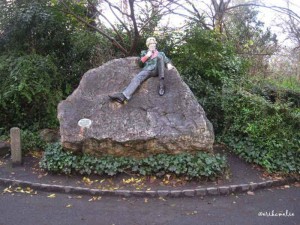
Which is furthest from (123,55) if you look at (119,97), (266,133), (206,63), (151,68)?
(266,133)

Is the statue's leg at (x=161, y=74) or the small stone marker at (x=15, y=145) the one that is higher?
the statue's leg at (x=161, y=74)

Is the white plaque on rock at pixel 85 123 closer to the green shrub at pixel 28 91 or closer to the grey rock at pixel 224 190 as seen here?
the green shrub at pixel 28 91

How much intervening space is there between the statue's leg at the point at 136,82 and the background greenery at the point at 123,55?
1776mm

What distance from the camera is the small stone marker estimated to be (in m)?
7.26

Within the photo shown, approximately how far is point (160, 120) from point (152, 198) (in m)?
1.74

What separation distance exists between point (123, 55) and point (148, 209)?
23.3 feet

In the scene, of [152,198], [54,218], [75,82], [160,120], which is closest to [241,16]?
[75,82]

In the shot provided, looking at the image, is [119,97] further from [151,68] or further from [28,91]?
[28,91]

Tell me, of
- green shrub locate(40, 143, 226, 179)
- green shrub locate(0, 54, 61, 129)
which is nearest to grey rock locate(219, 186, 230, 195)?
green shrub locate(40, 143, 226, 179)

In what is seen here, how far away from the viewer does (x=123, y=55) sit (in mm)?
11547

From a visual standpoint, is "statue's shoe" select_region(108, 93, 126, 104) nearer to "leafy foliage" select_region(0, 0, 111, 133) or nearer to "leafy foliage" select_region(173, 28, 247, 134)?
"leafy foliage" select_region(0, 0, 111, 133)

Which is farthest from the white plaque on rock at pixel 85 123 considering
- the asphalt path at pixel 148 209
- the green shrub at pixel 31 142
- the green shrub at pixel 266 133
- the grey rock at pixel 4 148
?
the green shrub at pixel 266 133

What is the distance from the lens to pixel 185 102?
725 centimetres

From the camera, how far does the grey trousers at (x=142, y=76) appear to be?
7245 millimetres
